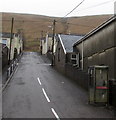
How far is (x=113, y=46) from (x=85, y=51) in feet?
33.4

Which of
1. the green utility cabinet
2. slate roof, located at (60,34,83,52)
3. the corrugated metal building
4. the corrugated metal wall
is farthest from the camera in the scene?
slate roof, located at (60,34,83,52)

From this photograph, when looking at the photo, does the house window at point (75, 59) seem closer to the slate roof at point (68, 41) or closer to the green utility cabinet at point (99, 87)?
the slate roof at point (68, 41)

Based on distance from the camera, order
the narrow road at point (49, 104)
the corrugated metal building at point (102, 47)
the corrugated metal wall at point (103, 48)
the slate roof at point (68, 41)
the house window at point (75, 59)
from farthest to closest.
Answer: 1. the slate roof at point (68, 41)
2. the house window at point (75, 59)
3. the corrugated metal wall at point (103, 48)
4. the corrugated metal building at point (102, 47)
5. the narrow road at point (49, 104)

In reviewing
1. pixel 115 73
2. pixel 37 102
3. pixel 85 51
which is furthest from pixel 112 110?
pixel 85 51

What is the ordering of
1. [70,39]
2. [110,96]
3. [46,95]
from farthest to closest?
1. [70,39]
2. [46,95]
3. [110,96]

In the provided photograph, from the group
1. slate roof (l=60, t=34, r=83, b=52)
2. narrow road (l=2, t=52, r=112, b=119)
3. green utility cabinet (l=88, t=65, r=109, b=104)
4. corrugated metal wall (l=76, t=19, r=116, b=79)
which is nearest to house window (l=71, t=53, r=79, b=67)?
slate roof (l=60, t=34, r=83, b=52)

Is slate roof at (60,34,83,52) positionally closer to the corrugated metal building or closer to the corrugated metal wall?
the corrugated metal building

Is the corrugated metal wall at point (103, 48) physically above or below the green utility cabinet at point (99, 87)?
above

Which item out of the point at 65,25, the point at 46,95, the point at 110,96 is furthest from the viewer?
the point at 65,25

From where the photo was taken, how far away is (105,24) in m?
20.1

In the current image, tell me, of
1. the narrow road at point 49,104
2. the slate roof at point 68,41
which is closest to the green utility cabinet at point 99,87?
the narrow road at point 49,104

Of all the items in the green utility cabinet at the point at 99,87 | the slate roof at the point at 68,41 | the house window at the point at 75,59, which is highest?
the slate roof at the point at 68,41

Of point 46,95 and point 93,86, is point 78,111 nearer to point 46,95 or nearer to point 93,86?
point 93,86

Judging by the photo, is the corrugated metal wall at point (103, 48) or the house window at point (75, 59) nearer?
the corrugated metal wall at point (103, 48)
